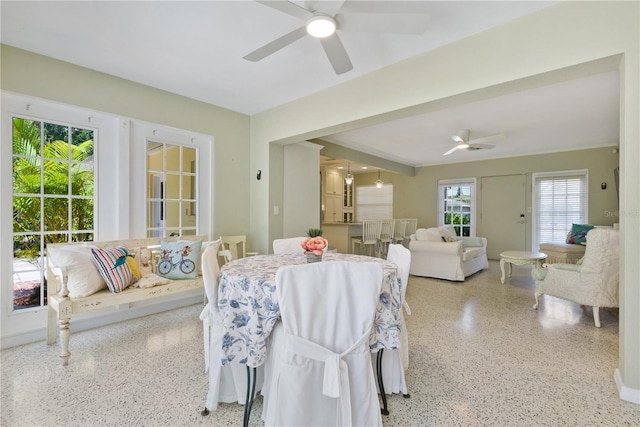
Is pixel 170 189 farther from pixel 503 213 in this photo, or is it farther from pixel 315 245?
pixel 503 213

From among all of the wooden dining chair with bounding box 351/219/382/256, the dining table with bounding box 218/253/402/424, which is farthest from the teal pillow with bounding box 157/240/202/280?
the wooden dining chair with bounding box 351/219/382/256

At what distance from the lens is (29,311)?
269cm

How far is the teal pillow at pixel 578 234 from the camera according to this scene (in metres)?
5.43

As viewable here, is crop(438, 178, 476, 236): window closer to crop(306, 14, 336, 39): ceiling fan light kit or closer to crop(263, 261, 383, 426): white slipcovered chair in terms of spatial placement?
crop(306, 14, 336, 39): ceiling fan light kit

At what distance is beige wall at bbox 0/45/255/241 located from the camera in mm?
2648

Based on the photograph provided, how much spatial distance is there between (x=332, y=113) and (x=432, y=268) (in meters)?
3.24

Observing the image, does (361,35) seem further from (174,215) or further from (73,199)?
(73,199)

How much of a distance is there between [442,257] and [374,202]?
4.25 m

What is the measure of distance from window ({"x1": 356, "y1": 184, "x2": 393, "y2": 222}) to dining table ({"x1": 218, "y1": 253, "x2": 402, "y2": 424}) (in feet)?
23.9

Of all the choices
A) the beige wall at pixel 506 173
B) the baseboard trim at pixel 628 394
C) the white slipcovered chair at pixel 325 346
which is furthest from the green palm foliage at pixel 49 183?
the beige wall at pixel 506 173

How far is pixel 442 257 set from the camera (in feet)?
16.6

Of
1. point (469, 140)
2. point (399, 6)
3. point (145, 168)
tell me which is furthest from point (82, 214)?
point (469, 140)

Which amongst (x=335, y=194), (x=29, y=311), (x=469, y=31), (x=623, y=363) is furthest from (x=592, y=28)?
(x=335, y=194)

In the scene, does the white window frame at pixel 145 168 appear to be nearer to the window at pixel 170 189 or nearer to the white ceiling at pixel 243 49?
the window at pixel 170 189
